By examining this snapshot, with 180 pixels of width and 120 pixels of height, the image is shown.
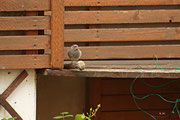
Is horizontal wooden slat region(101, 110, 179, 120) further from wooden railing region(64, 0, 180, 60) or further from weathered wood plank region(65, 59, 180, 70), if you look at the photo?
wooden railing region(64, 0, 180, 60)

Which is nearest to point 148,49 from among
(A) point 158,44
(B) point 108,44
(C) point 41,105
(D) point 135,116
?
(A) point 158,44

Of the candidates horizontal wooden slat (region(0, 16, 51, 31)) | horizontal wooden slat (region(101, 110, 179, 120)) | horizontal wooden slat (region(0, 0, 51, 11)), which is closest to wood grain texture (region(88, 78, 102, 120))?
horizontal wooden slat (region(101, 110, 179, 120))

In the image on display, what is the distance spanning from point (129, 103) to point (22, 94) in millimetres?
1997

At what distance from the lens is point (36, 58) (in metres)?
4.50

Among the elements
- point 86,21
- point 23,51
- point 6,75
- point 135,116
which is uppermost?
point 86,21

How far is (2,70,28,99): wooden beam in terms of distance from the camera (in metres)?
4.46

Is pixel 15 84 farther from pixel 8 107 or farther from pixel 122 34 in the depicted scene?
pixel 122 34

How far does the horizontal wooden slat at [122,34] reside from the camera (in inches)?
195

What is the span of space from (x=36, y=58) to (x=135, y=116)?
2.17 meters

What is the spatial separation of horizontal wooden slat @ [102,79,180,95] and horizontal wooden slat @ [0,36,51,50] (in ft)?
5.20

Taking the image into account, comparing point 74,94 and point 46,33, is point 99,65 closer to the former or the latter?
point 46,33

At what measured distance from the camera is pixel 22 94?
4566 millimetres

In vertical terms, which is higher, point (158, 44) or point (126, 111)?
point (158, 44)

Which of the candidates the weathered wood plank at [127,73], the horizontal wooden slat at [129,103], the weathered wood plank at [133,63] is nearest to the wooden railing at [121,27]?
the weathered wood plank at [133,63]
